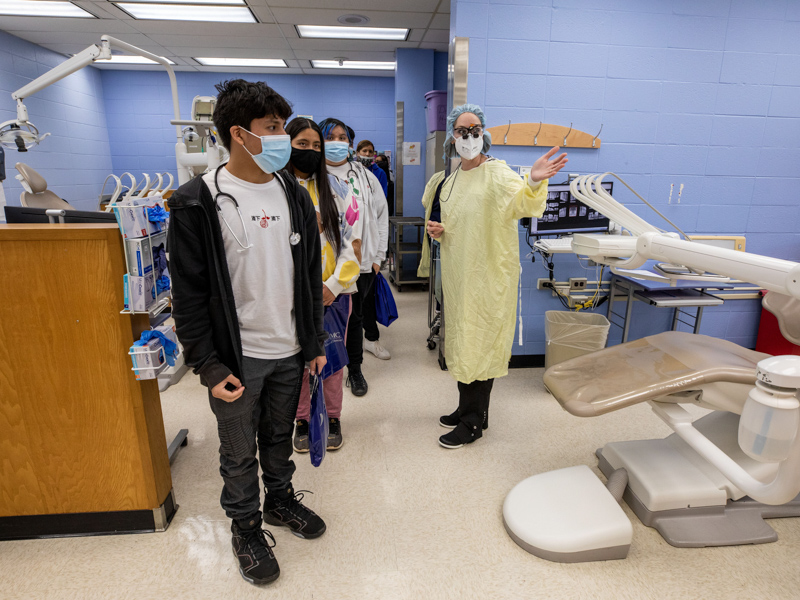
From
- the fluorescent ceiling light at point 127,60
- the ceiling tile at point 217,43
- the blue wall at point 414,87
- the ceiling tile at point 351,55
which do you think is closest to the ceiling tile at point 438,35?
the blue wall at point 414,87

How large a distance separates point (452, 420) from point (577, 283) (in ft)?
4.43

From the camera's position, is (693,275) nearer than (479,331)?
No

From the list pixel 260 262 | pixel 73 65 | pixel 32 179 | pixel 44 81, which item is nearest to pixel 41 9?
pixel 32 179

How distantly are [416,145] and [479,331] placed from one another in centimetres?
407

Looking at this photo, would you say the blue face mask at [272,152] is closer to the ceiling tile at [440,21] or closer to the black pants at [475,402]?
the black pants at [475,402]

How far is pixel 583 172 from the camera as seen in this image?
3057 millimetres

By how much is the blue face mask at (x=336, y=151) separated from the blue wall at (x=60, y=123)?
4317mm

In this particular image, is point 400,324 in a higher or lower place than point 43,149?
lower

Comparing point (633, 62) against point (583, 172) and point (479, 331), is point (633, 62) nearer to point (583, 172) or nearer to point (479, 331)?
point (583, 172)

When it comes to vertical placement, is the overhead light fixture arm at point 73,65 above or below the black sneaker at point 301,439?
above

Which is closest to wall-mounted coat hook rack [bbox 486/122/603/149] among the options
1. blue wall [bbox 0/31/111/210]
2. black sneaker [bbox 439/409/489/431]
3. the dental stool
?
the dental stool

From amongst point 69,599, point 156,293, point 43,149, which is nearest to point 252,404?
point 156,293

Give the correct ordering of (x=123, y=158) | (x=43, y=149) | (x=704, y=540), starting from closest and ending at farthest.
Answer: (x=704, y=540), (x=43, y=149), (x=123, y=158)

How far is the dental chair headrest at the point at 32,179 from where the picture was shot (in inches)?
116
